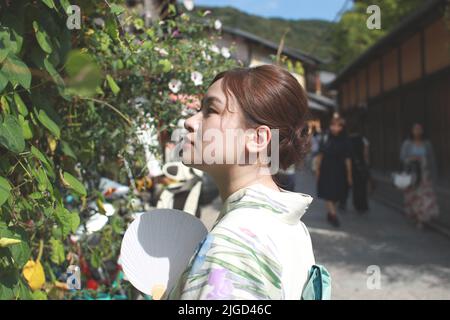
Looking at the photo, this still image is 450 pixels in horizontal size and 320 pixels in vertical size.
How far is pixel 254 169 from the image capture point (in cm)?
119

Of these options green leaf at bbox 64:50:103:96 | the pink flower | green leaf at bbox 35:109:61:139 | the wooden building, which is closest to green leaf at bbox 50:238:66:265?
green leaf at bbox 35:109:61:139

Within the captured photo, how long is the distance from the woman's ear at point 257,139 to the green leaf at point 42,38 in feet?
2.51

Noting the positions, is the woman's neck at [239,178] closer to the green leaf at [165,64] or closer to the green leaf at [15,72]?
the green leaf at [15,72]

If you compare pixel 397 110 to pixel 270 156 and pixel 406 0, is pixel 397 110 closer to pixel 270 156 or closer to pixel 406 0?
pixel 406 0

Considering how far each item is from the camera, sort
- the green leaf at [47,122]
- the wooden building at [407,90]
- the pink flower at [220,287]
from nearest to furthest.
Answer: the pink flower at [220,287] < the green leaf at [47,122] < the wooden building at [407,90]

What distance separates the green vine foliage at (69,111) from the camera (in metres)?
1.58

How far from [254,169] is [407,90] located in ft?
41.4

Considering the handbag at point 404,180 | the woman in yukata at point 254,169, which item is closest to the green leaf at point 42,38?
the woman in yukata at point 254,169

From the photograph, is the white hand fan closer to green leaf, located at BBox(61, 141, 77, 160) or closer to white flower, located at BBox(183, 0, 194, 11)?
green leaf, located at BBox(61, 141, 77, 160)

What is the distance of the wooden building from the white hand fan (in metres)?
5.85

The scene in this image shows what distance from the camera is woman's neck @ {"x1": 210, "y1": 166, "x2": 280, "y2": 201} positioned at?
118 centimetres
